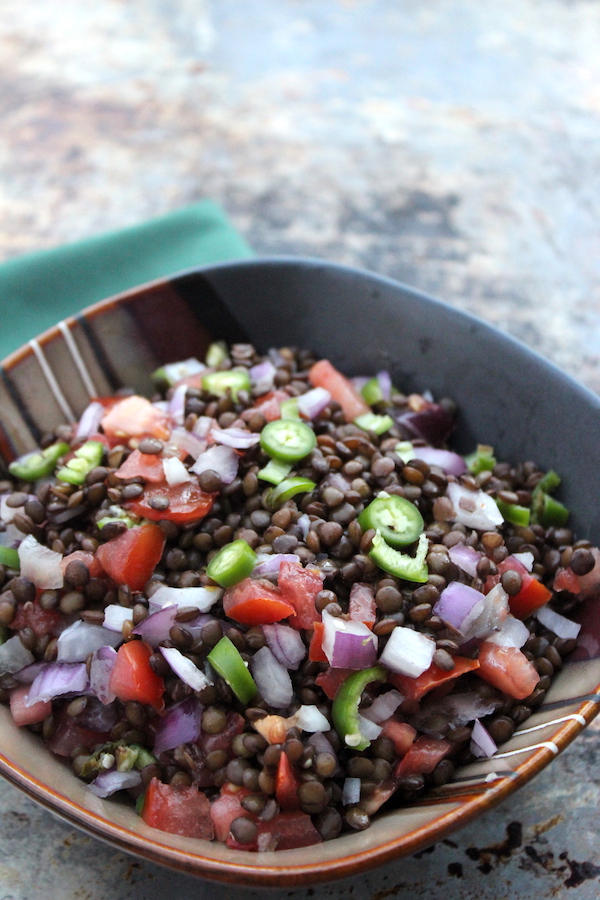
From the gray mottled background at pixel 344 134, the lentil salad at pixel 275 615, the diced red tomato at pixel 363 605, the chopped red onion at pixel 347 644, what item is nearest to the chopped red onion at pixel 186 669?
the lentil salad at pixel 275 615

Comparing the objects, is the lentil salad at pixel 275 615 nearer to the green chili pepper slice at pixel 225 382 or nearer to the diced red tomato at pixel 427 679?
the diced red tomato at pixel 427 679

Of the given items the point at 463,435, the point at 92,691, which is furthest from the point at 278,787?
the point at 463,435

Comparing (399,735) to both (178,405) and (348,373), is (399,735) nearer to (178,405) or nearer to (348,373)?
(178,405)

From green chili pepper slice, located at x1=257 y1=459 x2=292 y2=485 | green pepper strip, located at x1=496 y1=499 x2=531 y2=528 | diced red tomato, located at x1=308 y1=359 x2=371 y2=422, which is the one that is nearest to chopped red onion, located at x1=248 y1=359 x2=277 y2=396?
diced red tomato, located at x1=308 y1=359 x2=371 y2=422

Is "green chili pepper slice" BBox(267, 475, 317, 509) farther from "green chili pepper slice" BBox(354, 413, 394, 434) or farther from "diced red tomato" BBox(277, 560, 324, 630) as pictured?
"green chili pepper slice" BBox(354, 413, 394, 434)

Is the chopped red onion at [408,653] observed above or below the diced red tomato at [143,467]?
below

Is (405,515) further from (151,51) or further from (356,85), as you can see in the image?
(151,51)
